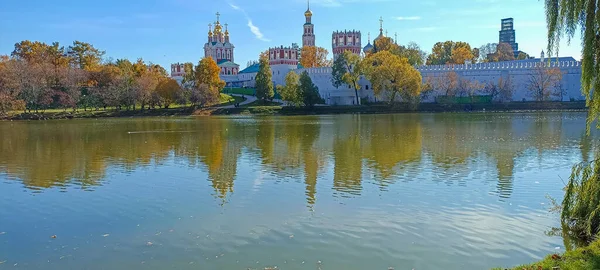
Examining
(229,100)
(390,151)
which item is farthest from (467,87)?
(390,151)

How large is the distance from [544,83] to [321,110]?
22417 millimetres

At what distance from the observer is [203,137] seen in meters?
24.4

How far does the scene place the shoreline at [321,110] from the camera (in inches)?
2010

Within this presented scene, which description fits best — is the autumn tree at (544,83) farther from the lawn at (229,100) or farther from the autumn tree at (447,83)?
the lawn at (229,100)

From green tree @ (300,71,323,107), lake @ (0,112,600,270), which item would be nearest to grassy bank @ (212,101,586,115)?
green tree @ (300,71,323,107)

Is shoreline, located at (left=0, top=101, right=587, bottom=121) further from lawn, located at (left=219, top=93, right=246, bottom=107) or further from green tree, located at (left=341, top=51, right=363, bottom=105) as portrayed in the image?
lawn, located at (left=219, top=93, right=246, bottom=107)

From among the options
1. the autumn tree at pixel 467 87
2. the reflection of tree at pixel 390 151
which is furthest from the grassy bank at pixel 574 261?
the autumn tree at pixel 467 87

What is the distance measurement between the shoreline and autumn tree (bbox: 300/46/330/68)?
30.9 m

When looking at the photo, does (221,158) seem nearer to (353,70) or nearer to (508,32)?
(353,70)

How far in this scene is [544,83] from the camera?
53.7 meters

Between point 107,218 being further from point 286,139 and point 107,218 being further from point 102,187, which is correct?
point 286,139

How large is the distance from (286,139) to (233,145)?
3.15 metres

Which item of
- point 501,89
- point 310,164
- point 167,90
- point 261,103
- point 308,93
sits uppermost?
point 167,90

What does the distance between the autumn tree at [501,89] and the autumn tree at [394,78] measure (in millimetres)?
9693
